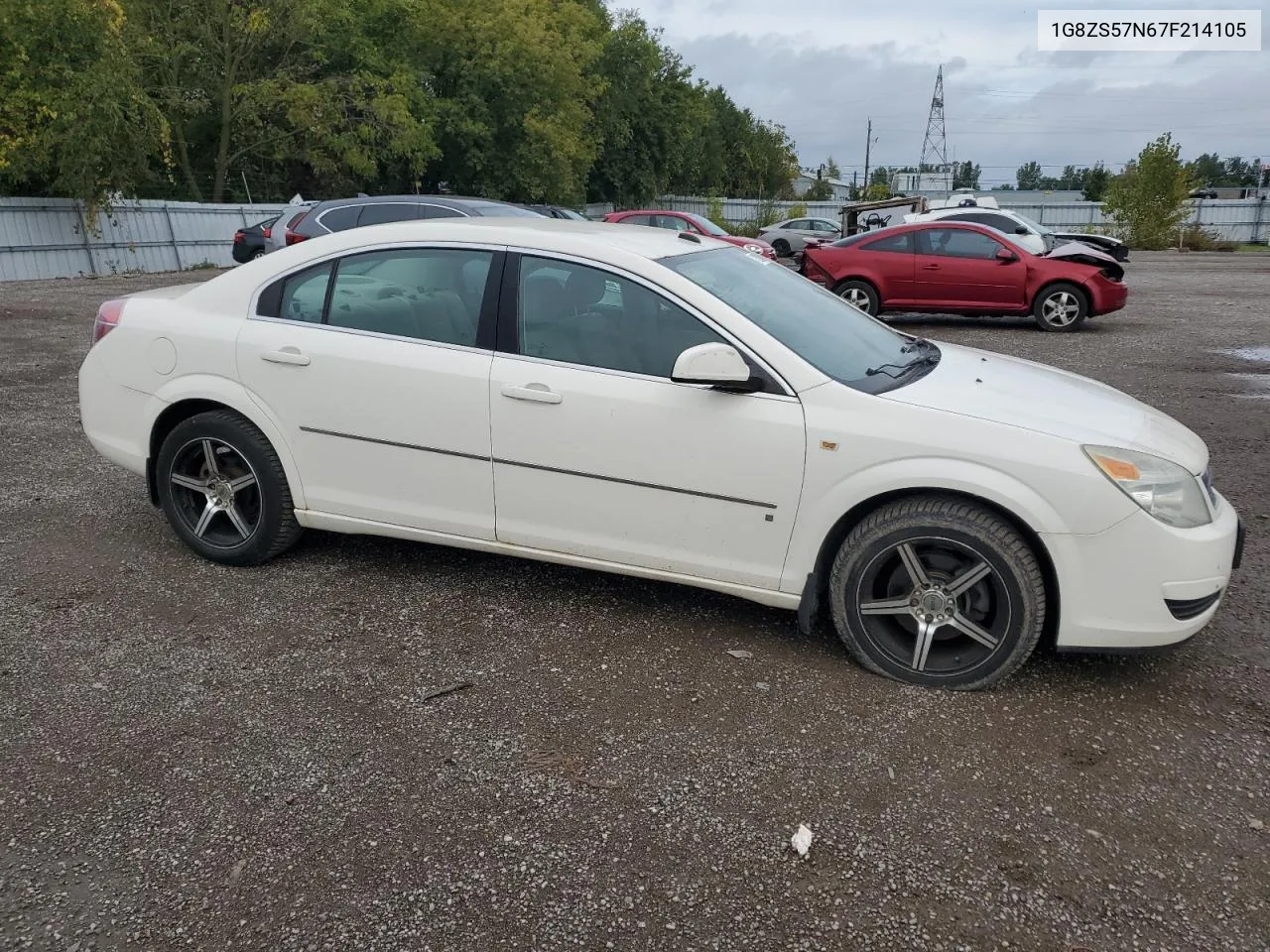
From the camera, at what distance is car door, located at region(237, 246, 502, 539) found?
3.93 metres

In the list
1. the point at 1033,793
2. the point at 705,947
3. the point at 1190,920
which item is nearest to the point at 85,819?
the point at 705,947

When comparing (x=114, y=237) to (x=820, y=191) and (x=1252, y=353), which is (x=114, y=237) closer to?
(x=1252, y=353)

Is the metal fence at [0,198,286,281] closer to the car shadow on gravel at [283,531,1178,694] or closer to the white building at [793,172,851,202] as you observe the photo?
the car shadow on gravel at [283,531,1178,694]

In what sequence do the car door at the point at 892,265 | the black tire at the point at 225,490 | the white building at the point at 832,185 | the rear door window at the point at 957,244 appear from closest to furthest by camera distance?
1. the black tire at the point at 225,490
2. the rear door window at the point at 957,244
3. the car door at the point at 892,265
4. the white building at the point at 832,185

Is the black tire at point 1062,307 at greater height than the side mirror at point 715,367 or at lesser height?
lesser

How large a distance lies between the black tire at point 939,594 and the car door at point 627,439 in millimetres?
301

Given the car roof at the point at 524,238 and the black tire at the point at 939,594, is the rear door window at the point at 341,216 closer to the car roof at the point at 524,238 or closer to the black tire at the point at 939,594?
the car roof at the point at 524,238

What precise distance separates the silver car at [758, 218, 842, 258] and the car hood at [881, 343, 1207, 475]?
2425 cm

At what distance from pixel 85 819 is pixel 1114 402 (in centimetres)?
389

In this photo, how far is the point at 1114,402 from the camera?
151 inches

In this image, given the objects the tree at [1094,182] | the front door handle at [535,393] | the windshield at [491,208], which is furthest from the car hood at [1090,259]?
the tree at [1094,182]

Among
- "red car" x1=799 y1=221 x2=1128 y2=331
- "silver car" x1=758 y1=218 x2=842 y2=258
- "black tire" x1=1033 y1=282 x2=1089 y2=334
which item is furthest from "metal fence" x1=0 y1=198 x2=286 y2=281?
"black tire" x1=1033 y1=282 x2=1089 y2=334

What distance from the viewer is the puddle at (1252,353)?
10.6 m

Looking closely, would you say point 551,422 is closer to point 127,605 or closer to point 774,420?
point 774,420
